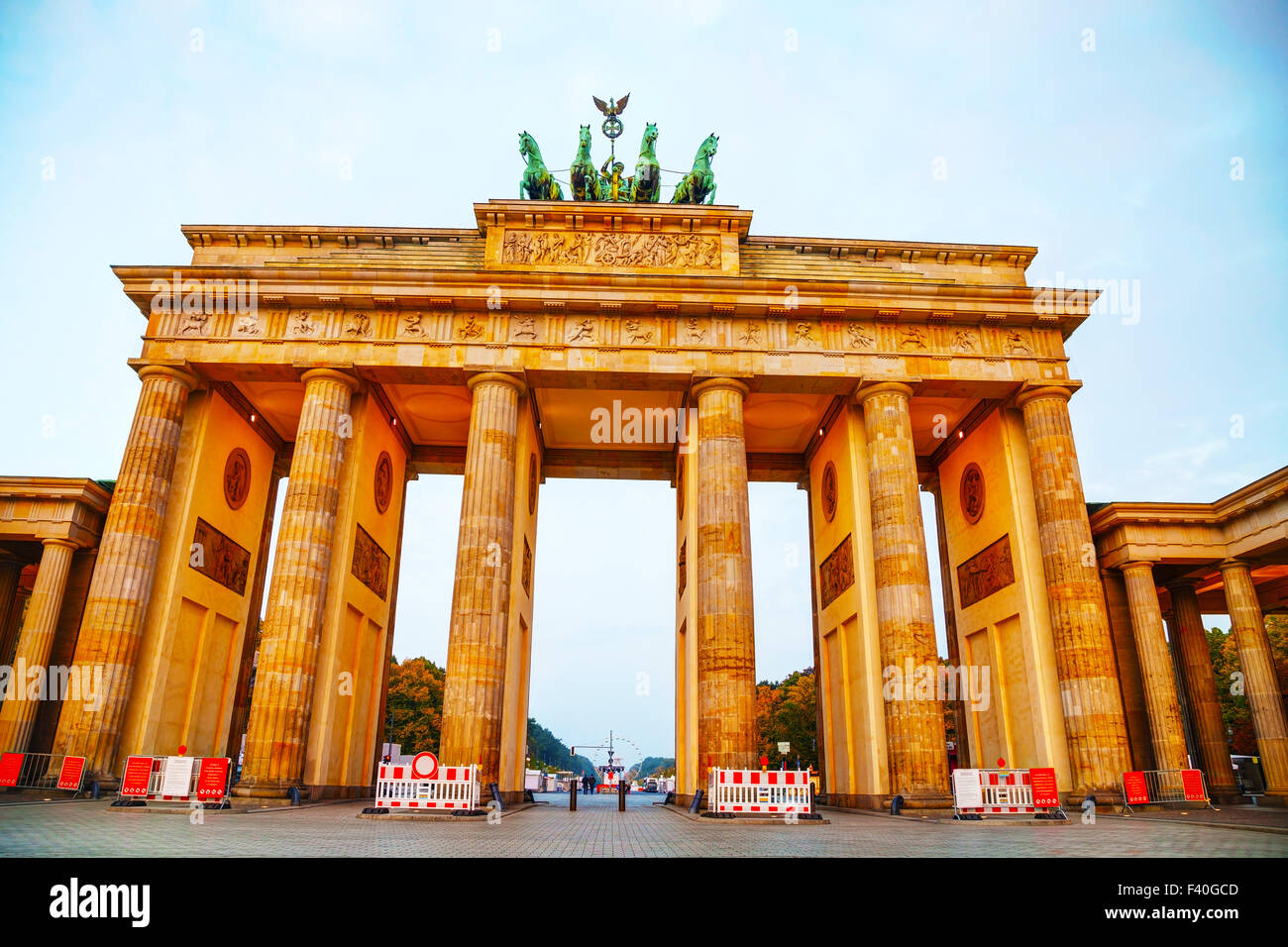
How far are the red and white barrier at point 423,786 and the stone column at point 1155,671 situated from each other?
756 inches

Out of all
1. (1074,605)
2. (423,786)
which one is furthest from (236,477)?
(1074,605)

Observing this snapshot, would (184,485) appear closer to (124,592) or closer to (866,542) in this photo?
(124,592)

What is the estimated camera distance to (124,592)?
67.3ft

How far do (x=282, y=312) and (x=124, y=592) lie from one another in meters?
9.35

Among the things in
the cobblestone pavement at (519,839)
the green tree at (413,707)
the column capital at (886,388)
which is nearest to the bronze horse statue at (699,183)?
the column capital at (886,388)

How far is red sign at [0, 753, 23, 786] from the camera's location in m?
18.2

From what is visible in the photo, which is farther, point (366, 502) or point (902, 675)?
point (366, 502)

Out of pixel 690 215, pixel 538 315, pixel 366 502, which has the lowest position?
pixel 366 502

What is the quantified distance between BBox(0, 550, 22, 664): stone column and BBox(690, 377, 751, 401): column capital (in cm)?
2530

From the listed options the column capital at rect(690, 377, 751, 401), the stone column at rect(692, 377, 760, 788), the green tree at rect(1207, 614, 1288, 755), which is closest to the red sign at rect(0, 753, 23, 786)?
the stone column at rect(692, 377, 760, 788)
